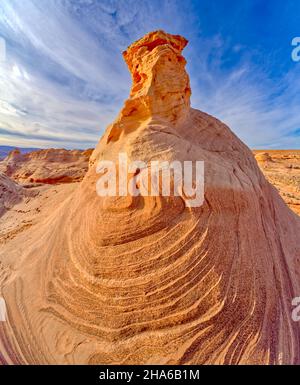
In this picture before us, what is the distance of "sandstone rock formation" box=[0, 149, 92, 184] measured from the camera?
19750mm

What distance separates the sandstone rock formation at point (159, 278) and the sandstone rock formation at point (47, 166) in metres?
16.4

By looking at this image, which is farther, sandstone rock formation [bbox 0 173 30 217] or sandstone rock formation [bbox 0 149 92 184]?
sandstone rock formation [bbox 0 149 92 184]

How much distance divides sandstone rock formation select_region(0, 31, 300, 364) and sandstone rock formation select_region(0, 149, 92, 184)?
16.4 metres

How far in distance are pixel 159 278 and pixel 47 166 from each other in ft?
79.8

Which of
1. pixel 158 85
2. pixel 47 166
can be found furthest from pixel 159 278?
pixel 47 166

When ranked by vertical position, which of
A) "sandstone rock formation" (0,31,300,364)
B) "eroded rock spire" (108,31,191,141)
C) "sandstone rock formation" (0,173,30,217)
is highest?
"eroded rock spire" (108,31,191,141)

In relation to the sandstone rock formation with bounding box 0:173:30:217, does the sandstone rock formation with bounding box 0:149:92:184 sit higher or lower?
higher

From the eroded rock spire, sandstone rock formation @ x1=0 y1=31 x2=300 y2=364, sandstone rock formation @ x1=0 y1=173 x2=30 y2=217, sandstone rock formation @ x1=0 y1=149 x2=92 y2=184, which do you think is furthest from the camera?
sandstone rock formation @ x1=0 y1=149 x2=92 y2=184

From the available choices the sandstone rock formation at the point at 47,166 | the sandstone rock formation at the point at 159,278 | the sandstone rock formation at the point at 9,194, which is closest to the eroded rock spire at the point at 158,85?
the sandstone rock formation at the point at 159,278

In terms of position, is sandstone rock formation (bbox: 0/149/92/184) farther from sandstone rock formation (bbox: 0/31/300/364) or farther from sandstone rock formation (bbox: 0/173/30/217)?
sandstone rock formation (bbox: 0/31/300/364)

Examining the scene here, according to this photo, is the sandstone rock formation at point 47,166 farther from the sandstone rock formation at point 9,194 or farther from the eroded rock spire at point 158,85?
the eroded rock spire at point 158,85

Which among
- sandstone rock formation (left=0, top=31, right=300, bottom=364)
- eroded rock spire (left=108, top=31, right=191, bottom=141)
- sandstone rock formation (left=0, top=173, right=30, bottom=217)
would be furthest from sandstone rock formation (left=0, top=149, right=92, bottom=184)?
sandstone rock formation (left=0, top=31, right=300, bottom=364)

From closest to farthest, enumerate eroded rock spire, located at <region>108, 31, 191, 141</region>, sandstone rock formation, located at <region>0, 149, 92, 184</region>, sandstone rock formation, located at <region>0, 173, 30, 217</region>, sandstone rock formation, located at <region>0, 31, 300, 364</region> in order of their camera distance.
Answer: sandstone rock formation, located at <region>0, 31, 300, 364</region>
eroded rock spire, located at <region>108, 31, 191, 141</region>
sandstone rock formation, located at <region>0, 173, 30, 217</region>
sandstone rock formation, located at <region>0, 149, 92, 184</region>

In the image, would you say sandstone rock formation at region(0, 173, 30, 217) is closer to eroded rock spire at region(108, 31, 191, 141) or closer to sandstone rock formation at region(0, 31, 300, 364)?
sandstone rock formation at region(0, 31, 300, 364)
